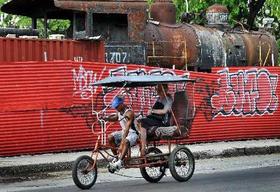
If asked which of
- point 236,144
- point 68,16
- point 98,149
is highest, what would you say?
point 68,16

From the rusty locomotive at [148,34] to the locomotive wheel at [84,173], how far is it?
19.9 feet

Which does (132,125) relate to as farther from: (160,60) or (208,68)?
(208,68)

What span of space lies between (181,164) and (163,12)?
8.28 meters

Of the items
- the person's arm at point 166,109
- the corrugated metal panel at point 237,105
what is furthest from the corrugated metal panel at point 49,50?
the person's arm at point 166,109

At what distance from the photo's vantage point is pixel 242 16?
29109mm

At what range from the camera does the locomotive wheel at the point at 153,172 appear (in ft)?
38.6

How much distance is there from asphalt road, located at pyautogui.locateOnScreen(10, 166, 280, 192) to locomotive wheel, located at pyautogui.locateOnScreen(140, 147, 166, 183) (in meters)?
0.11

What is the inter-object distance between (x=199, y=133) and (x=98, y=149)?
8.06 m

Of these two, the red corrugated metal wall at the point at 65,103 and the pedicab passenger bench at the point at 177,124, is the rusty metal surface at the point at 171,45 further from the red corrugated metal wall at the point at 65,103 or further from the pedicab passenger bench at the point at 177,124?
the pedicab passenger bench at the point at 177,124

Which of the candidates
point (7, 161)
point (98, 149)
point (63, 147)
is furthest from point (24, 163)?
point (98, 149)

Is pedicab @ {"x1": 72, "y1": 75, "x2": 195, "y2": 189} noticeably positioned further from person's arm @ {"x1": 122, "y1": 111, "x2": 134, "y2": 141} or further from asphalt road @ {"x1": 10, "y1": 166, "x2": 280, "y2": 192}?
person's arm @ {"x1": 122, "y1": 111, "x2": 134, "y2": 141}

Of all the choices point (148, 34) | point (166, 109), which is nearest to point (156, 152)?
point (166, 109)

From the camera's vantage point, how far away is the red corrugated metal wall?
15.1m

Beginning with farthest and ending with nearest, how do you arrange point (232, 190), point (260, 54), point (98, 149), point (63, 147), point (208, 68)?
point (260, 54), point (208, 68), point (63, 147), point (98, 149), point (232, 190)
